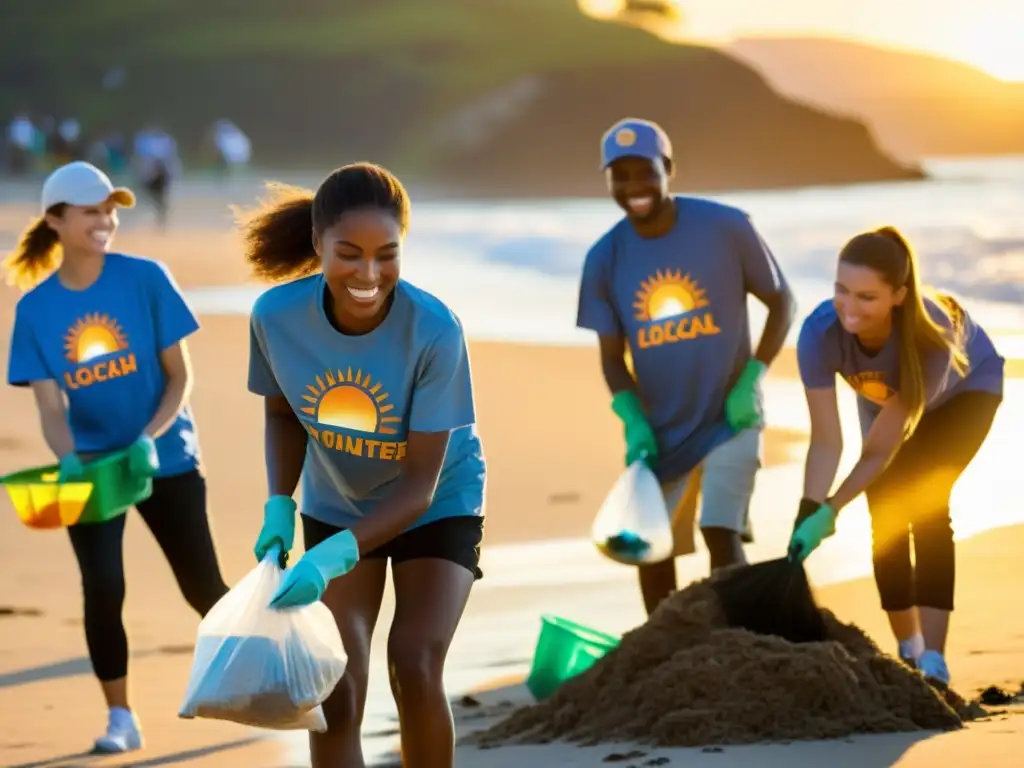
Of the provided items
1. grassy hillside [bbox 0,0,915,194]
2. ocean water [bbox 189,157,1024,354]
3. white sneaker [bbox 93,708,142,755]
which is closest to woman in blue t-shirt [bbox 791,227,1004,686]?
white sneaker [bbox 93,708,142,755]

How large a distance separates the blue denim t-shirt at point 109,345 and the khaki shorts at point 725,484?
1670mm

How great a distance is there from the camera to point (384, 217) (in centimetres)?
383

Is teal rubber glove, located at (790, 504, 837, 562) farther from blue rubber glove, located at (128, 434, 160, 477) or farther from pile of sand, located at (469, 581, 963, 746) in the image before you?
blue rubber glove, located at (128, 434, 160, 477)

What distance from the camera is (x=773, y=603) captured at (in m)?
5.37

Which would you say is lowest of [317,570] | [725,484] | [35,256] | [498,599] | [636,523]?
[317,570]

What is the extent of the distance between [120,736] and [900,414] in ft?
8.24

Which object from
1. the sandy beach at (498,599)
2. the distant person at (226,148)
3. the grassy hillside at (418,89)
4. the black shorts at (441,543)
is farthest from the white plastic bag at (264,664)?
the grassy hillside at (418,89)

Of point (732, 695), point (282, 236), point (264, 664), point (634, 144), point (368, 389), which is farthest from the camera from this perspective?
point (634, 144)

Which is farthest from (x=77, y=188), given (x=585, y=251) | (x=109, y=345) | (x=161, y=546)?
(x=585, y=251)

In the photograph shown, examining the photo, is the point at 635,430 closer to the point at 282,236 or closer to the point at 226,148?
the point at 282,236

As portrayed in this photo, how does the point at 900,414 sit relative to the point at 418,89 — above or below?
below

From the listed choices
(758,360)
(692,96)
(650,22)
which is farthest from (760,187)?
(758,360)

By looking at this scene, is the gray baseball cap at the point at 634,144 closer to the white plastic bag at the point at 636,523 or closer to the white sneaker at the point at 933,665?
the white plastic bag at the point at 636,523

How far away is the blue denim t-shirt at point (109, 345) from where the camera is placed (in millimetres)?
5664
